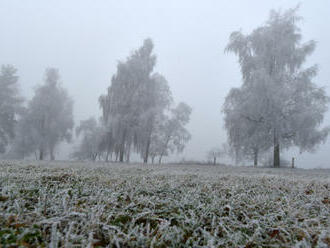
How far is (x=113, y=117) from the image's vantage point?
43.4 feet

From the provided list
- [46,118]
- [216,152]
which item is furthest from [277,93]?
[216,152]

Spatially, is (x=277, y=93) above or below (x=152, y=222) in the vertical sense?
above

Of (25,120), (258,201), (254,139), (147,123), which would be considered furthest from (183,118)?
(258,201)

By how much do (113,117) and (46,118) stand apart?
8055mm

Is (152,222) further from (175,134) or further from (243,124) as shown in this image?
(175,134)

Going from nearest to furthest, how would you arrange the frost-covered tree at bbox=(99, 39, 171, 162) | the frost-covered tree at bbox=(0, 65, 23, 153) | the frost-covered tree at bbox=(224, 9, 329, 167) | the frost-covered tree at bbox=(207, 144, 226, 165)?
the frost-covered tree at bbox=(224, 9, 329, 167) → the frost-covered tree at bbox=(99, 39, 171, 162) → the frost-covered tree at bbox=(0, 65, 23, 153) → the frost-covered tree at bbox=(207, 144, 226, 165)

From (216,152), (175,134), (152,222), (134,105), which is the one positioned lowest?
(216,152)

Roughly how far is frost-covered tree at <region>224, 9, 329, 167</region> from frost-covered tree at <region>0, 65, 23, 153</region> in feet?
61.2

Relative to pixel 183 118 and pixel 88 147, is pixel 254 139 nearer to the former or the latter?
pixel 183 118

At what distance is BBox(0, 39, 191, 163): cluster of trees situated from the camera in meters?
13.2

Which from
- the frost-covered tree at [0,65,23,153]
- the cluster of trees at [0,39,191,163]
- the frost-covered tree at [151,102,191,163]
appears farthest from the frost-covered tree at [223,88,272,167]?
the frost-covered tree at [0,65,23,153]

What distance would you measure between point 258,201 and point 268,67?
12.4m

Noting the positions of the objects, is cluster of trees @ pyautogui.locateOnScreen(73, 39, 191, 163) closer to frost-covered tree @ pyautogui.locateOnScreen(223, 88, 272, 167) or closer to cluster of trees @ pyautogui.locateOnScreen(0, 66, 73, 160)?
frost-covered tree @ pyautogui.locateOnScreen(223, 88, 272, 167)

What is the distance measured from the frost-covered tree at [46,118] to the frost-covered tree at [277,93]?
1558cm
